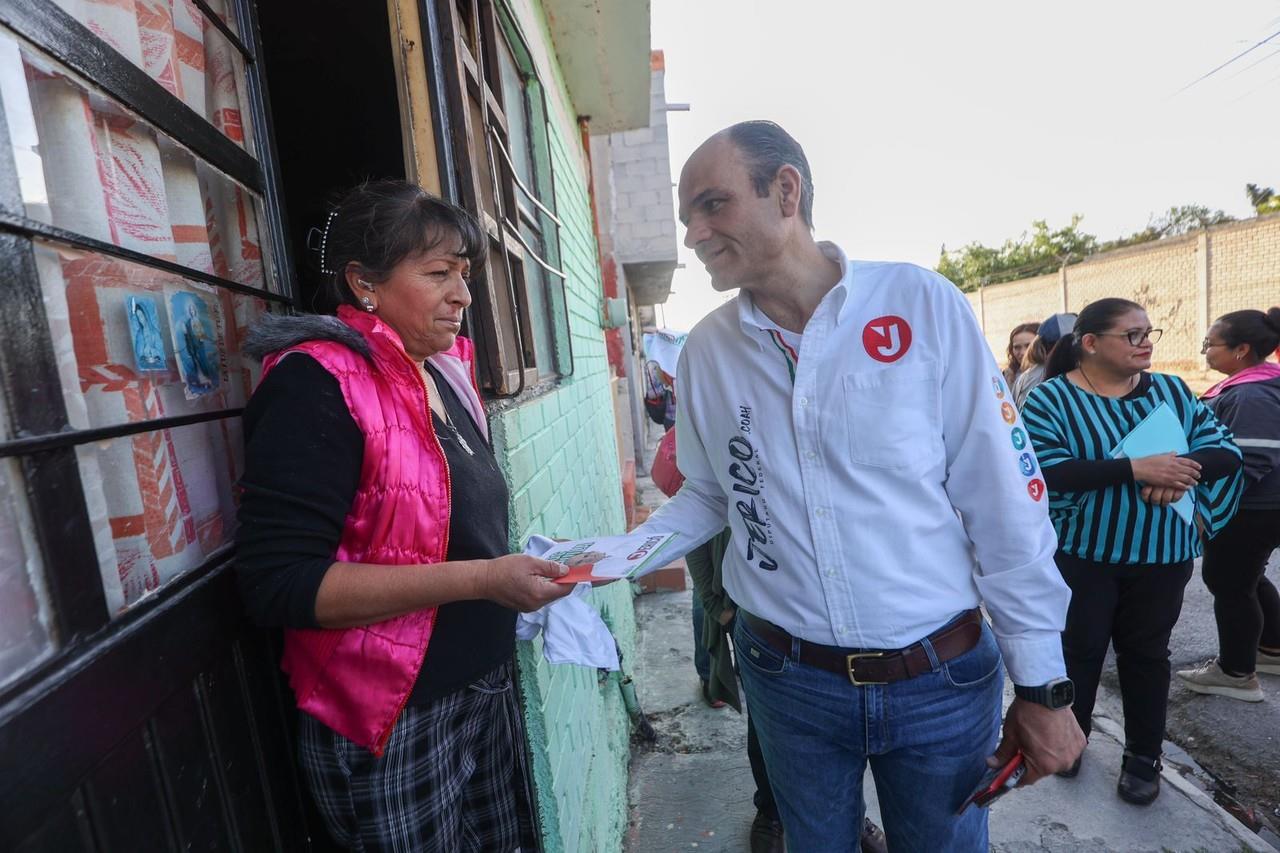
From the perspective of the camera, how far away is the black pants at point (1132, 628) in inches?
97.4

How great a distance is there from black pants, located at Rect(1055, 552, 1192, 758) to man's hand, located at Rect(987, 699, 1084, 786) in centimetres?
142

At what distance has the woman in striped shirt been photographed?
7.91 ft

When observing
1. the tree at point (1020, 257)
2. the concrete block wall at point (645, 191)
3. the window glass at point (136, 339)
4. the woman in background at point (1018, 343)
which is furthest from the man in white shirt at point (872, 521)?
the tree at point (1020, 257)

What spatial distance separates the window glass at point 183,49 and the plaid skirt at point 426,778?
1090 mm

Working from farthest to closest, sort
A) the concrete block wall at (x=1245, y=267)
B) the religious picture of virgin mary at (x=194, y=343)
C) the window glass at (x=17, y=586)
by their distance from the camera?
the concrete block wall at (x=1245, y=267), the religious picture of virgin mary at (x=194, y=343), the window glass at (x=17, y=586)

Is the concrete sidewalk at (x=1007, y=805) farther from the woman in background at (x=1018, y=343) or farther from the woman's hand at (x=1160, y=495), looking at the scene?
the woman in background at (x=1018, y=343)

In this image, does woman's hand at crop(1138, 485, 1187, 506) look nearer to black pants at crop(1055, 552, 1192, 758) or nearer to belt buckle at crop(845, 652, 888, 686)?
black pants at crop(1055, 552, 1192, 758)

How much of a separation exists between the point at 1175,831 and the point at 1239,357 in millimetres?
2369

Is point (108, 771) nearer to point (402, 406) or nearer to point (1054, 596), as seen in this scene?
point (402, 406)

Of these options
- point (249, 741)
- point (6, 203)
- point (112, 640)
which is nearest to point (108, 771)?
point (112, 640)

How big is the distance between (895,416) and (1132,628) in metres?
2.02

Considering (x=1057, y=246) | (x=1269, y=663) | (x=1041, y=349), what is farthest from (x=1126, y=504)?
(x=1057, y=246)

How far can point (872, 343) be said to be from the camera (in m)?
1.38

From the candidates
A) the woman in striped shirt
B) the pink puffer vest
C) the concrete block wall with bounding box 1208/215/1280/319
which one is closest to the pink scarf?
the woman in striped shirt
